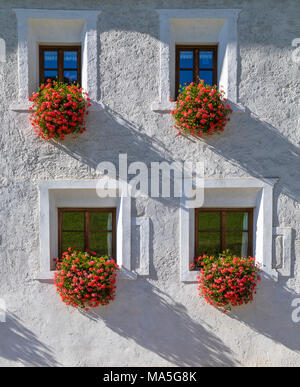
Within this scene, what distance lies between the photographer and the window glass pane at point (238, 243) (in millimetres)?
5840

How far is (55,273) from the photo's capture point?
5.43 m

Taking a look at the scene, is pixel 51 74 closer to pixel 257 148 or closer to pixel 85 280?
pixel 85 280

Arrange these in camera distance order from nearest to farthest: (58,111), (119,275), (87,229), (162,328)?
(58,111)
(119,275)
(162,328)
(87,229)

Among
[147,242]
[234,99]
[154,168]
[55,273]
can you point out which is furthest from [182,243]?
[234,99]

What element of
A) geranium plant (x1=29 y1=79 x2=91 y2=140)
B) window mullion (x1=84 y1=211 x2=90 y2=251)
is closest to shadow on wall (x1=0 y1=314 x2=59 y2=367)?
window mullion (x1=84 y1=211 x2=90 y2=251)

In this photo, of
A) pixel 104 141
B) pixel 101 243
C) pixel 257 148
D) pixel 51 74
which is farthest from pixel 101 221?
pixel 257 148

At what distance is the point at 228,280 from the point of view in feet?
17.2

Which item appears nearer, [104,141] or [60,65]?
[104,141]

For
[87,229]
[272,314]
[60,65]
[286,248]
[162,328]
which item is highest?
[60,65]

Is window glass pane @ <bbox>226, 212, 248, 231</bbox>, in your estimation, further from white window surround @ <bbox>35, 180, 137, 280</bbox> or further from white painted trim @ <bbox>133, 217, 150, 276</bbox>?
white window surround @ <bbox>35, 180, 137, 280</bbox>

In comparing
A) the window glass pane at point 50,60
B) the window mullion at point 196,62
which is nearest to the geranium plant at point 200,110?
the window mullion at point 196,62

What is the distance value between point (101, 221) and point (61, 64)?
8.87 ft
